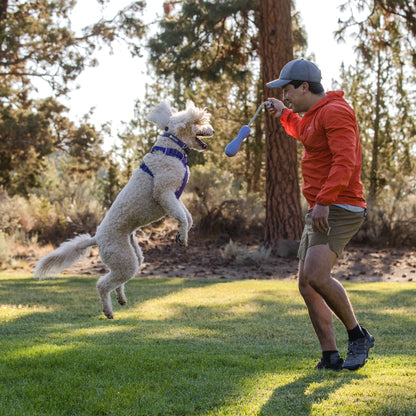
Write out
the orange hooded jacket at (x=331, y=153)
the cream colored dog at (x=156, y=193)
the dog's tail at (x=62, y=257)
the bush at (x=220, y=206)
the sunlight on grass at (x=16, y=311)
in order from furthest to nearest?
the bush at (x=220, y=206) < the sunlight on grass at (x=16, y=311) < the dog's tail at (x=62, y=257) < the cream colored dog at (x=156, y=193) < the orange hooded jacket at (x=331, y=153)

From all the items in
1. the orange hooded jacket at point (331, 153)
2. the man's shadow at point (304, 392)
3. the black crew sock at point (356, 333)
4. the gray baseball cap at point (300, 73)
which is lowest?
the man's shadow at point (304, 392)

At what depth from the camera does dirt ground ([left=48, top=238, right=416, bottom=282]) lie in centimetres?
1118

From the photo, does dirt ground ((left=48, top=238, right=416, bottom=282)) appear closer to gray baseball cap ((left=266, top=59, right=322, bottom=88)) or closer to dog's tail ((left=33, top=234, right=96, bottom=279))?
dog's tail ((left=33, top=234, right=96, bottom=279))

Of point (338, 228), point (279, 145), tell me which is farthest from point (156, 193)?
point (279, 145)

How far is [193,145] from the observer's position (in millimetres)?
4160

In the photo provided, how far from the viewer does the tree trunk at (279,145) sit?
12125 mm

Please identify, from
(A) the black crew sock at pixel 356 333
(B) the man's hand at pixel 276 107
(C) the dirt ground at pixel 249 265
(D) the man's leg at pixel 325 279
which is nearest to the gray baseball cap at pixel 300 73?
(B) the man's hand at pixel 276 107

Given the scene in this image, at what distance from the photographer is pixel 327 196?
356cm

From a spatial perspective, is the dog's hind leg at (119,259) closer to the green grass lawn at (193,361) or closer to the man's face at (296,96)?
the green grass lawn at (193,361)

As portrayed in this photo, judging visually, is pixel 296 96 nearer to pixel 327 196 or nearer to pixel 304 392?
pixel 327 196

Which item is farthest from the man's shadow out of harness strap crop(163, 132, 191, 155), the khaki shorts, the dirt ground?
the dirt ground

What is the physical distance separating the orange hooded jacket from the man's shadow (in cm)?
120

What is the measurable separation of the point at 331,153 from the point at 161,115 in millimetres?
1342

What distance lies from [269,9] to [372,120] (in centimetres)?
940
